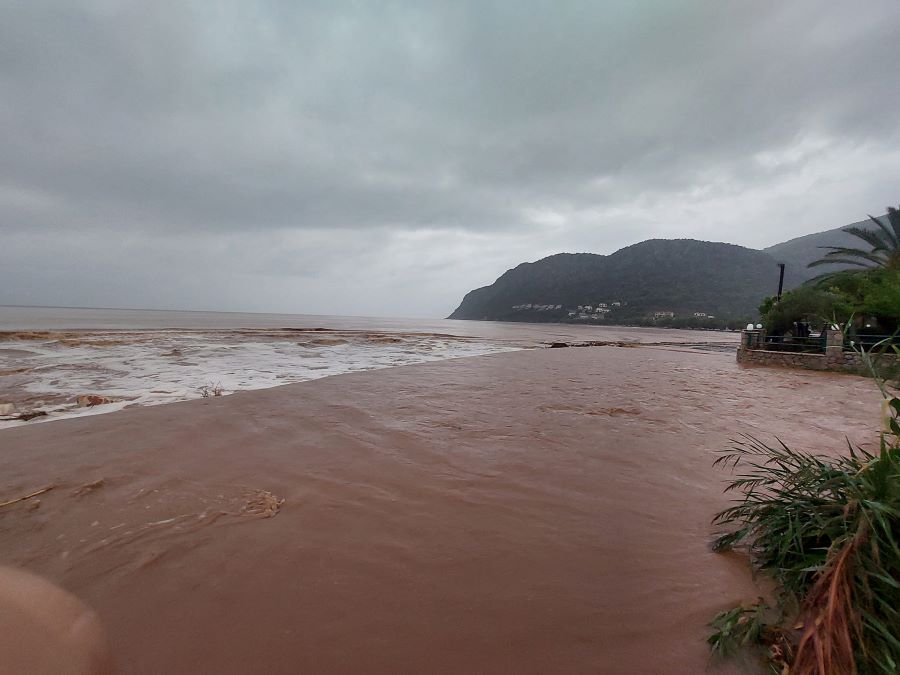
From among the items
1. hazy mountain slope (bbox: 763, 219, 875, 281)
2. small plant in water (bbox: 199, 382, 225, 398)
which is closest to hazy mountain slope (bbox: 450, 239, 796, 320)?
hazy mountain slope (bbox: 763, 219, 875, 281)

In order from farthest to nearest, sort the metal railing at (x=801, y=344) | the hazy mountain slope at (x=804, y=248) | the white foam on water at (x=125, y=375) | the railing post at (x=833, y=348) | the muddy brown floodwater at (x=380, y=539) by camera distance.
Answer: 1. the hazy mountain slope at (x=804, y=248)
2. the metal railing at (x=801, y=344)
3. the railing post at (x=833, y=348)
4. the white foam on water at (x=125, y=375)
5. the muddy brown floodwater at (x=380, y=539)

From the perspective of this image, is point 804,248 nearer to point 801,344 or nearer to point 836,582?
point 801,344

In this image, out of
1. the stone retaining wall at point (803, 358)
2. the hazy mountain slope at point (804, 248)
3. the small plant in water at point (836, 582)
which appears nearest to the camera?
the small plant in water at point (836, 582)

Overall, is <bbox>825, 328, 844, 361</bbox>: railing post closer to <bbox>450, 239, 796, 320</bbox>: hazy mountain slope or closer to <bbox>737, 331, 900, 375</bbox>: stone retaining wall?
<bbox>737, 331, 900, 375</bbox>: stone retaining wall

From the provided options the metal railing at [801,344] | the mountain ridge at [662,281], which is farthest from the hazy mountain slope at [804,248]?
the metal railing at [801,344]

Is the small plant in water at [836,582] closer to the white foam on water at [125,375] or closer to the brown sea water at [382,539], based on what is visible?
the brown sea water at [382,539]

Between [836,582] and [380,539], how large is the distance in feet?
7.92

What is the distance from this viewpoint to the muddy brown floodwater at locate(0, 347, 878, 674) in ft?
5.96

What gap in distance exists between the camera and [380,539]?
2.72 metres

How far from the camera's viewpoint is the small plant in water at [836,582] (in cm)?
132

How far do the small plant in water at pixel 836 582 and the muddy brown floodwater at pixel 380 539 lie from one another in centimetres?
24

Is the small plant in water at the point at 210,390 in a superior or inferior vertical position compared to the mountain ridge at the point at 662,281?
inferior

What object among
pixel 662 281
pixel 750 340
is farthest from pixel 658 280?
pixel 750 340

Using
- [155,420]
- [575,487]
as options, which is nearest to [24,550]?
[155,420]
